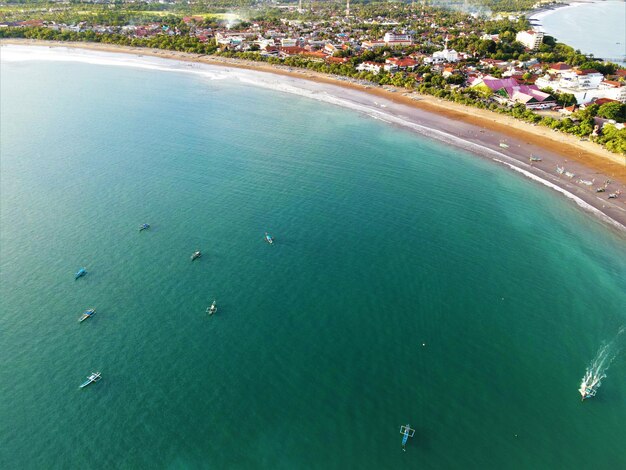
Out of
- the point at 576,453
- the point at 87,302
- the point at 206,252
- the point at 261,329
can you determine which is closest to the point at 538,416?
the point at 576,453

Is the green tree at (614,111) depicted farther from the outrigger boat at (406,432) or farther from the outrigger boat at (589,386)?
the outrigger boat at (406,432)

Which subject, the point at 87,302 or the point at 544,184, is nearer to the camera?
the point at 87,302

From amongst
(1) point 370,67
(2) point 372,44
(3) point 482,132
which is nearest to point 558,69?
(3) point 482,132

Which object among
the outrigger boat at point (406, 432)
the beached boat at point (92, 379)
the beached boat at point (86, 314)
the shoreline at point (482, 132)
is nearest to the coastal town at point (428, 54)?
the shoreline at point (482, 132)

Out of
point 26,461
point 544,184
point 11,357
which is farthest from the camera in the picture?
point 544,184

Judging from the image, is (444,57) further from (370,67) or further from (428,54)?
(370,67)

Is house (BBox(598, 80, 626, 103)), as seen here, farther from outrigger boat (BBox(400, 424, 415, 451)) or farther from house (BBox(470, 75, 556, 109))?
outrigger boat (BBox(400, 424, 415, 451))

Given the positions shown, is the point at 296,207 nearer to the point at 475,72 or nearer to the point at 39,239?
the point at 39,239
